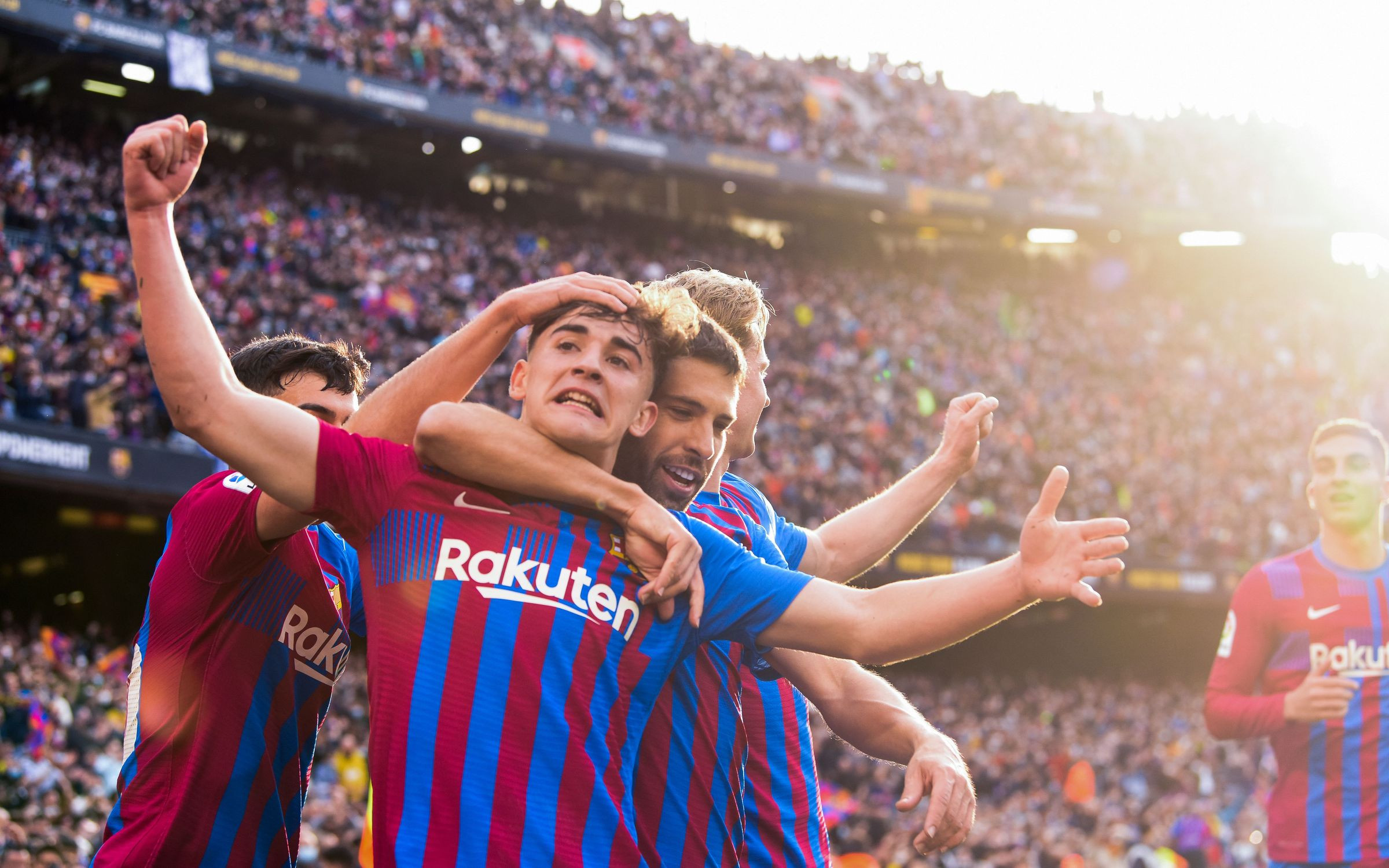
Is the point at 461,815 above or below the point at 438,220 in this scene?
below

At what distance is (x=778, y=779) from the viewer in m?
3.20

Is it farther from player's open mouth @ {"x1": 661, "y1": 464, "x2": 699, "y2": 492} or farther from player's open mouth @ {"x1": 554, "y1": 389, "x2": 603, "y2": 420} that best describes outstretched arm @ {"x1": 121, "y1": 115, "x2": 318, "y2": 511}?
player's open mouth @ {"x1": 661, "y1": 464, "x2": 699, "y2": 492}

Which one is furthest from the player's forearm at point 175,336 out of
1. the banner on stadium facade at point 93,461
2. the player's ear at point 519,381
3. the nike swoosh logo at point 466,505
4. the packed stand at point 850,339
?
the packed stand at point 850,339

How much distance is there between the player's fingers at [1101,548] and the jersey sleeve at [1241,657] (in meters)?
3.29

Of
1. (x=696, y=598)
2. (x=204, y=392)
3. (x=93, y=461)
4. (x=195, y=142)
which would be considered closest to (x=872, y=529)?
(x=696, y=598)

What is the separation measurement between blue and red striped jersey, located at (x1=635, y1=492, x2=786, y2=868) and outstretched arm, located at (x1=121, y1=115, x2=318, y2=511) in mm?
944

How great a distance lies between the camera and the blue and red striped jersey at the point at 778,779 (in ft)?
10.2

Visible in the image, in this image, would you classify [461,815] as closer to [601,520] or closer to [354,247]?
[601,520]

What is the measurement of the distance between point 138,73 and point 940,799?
86.6 feet

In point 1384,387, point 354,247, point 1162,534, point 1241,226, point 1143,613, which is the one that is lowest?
point 1143,613

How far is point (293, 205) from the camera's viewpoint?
79.9ft

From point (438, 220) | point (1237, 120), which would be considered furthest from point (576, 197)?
point (1237, 120)

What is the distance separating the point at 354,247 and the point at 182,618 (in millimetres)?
20913

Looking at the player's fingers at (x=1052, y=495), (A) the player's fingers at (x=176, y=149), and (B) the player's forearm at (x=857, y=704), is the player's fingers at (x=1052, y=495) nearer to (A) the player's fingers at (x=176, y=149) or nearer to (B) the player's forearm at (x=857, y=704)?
(B) the player's forearm at (x=857, y=704)
